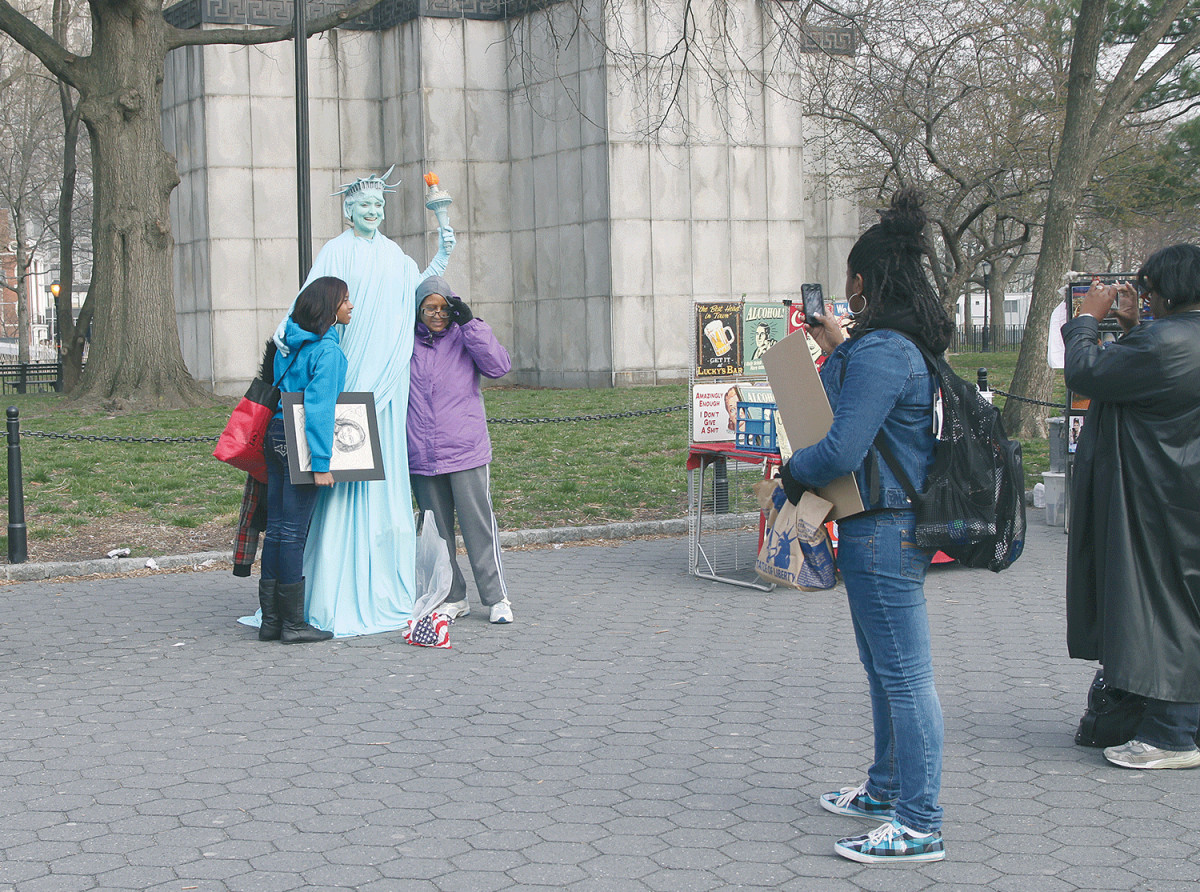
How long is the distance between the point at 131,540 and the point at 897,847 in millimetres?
7636

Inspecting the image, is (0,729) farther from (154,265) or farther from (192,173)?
(192,173)

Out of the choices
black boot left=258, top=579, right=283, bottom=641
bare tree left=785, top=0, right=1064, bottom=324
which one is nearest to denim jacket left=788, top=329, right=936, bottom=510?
black boot left=258, top=579, right=283, bottom=641

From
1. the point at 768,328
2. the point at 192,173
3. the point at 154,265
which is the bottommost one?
the point at 768,328

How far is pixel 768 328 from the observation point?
8883 millimetres

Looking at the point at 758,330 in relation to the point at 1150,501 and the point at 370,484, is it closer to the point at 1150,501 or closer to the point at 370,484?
the point at 370,484

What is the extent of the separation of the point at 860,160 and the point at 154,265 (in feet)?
54.9

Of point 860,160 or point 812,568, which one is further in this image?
point 860,160

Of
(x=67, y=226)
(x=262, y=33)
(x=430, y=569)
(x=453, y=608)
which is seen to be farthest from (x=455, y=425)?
(x=67, y=226)

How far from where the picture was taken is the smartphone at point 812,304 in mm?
3996

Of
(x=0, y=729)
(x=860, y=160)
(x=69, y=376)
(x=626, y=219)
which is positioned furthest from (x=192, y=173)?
(x=0, y=729)

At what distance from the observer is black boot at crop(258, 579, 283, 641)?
23.0 feet

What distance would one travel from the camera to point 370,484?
7.23m

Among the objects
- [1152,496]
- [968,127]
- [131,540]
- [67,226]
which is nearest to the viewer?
[1152,496]

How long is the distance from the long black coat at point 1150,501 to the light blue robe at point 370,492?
12.6ft
